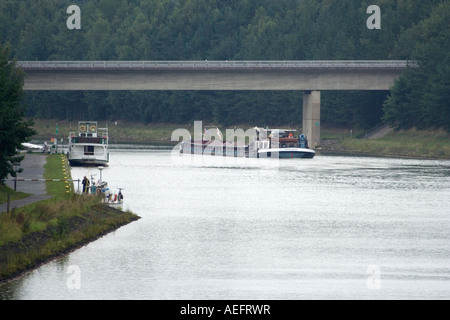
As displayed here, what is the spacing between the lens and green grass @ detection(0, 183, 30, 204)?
57331 mm

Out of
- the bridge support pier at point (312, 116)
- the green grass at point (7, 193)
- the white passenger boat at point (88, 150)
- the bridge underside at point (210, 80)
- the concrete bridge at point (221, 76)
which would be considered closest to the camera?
the green grass at point (7, 193)

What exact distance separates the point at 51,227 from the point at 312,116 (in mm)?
105340

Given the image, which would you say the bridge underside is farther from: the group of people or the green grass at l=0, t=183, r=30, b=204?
the green grass at l=0, t=183, r=30, b=204

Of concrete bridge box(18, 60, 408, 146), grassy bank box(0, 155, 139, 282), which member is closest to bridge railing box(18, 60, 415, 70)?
concrete bridge box(18, 60, 408, 146)

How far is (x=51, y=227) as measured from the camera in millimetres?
49188

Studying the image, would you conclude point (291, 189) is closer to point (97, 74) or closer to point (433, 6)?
point (97, 74)

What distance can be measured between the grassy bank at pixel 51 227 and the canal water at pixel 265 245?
27.7 inches

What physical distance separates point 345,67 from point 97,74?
36347mm

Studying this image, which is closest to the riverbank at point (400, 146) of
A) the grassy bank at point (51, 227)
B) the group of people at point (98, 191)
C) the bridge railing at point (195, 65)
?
the bridge railing at point (195, 65)

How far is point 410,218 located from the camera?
212 feet

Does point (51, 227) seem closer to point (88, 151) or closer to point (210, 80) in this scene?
point (88, 151)

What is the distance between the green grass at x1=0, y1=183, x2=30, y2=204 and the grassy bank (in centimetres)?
195

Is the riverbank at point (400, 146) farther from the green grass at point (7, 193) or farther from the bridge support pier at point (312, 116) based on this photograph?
the green grass at point (7, 193)

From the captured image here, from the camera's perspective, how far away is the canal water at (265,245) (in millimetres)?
40906
